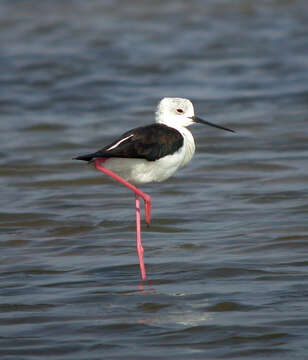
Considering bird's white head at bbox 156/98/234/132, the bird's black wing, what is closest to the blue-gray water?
the bird's black wing

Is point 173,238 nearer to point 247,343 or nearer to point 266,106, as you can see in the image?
point 247,343

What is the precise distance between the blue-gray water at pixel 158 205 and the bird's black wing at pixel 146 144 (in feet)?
2.52

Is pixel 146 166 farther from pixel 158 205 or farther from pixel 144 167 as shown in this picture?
pixel 158 205

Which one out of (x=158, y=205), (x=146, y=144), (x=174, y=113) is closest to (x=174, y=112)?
(x=174, y=113)

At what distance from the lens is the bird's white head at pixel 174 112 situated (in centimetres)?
656

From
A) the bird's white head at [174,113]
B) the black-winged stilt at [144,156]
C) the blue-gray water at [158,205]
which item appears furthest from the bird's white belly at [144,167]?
the blue-gray water at [158,205]

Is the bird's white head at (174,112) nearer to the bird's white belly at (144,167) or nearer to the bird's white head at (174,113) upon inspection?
the bird's white head at (174,113)

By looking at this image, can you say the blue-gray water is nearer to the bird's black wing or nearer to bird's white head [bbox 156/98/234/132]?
the bird's black wing

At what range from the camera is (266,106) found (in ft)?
38.1

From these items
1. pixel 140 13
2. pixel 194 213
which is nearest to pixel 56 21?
pixel 140 13

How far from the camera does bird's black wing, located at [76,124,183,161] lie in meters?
5.88

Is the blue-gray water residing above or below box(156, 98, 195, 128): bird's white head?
below

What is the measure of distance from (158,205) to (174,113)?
1.41 m

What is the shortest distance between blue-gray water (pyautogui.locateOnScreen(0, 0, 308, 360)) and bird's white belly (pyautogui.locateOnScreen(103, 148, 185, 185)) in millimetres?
575
